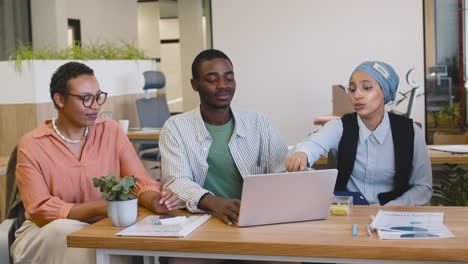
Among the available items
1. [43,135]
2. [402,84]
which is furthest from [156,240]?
[402,84]

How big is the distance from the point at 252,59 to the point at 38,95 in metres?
2.80

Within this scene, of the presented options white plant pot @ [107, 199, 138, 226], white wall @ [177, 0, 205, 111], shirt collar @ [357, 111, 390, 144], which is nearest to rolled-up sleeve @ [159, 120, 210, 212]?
white plant pot @ [107, 199, 138, 226]

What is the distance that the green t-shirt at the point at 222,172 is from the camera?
2.58m

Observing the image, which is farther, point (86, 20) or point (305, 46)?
point (86, 20)

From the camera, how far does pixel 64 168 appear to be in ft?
8.39

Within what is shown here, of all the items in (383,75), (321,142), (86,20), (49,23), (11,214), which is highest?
(86,20)

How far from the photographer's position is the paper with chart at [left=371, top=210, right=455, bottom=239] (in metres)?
1.85

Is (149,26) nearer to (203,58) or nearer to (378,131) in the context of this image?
(203,58)

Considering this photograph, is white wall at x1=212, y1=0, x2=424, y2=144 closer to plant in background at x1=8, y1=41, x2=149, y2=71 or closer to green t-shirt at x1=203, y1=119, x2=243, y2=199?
plant in background at x1=8, y1=41, x2=149, y2=71

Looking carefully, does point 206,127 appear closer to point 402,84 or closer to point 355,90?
point 355,90

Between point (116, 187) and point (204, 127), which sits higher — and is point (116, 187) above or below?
below

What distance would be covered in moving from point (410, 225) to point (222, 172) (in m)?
0.88

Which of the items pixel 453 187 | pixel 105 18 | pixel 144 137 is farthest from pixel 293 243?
pixel 105 18

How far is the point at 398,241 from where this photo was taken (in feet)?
5.90
